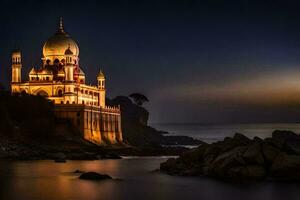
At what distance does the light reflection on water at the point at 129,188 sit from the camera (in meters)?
55.5

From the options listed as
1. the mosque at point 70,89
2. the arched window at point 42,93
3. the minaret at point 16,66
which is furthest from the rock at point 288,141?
the minaret at point 16,66

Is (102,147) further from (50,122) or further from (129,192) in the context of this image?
(129,192)

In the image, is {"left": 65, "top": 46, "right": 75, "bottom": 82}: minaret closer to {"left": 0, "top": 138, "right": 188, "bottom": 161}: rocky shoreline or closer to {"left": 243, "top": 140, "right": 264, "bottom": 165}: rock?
{"left": 0, "top": 138, "right": 188, "bottom": 161}: rocky shoreline

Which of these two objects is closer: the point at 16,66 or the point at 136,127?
the point at 16,66

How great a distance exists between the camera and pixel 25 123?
110875 millimetres

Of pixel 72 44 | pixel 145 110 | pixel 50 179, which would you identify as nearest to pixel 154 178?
pixel 50 179

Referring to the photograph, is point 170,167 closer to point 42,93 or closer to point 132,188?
point 132,188

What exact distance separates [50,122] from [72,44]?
2312 cm

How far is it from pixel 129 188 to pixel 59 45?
7545cm

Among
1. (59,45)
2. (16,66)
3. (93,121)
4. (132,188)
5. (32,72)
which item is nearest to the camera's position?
(132,188)

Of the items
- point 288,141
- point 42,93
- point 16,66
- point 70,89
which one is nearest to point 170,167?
point 288,141

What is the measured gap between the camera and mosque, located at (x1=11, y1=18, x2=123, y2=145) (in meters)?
119

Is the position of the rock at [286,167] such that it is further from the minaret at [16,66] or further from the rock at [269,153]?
the minaret at [16,66]

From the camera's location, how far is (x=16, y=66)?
5074 inches
